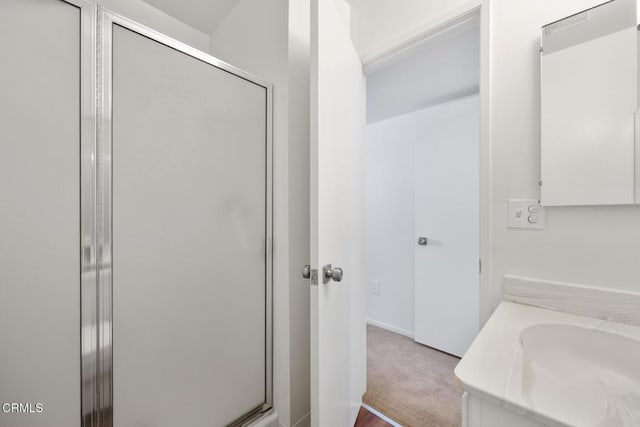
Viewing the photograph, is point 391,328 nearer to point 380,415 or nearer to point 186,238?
point 380,415

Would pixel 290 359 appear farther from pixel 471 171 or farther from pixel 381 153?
pixel 381 153

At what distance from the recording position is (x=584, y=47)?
0.82 meters

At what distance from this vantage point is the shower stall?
761 millimetres

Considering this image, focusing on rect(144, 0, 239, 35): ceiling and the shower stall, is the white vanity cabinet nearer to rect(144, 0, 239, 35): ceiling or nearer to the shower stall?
the shower stall

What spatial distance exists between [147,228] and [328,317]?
0.78m

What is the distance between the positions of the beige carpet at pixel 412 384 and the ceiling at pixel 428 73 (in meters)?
1.83

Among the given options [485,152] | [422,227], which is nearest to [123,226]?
[485,152]

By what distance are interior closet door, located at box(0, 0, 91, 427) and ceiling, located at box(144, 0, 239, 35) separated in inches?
38.7

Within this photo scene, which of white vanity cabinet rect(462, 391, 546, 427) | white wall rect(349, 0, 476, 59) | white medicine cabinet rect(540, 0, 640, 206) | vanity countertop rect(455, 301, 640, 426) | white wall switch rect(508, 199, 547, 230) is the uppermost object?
white wall rect(349, 0, 476, 59)

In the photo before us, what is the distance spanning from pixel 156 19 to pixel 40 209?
1.51 metres

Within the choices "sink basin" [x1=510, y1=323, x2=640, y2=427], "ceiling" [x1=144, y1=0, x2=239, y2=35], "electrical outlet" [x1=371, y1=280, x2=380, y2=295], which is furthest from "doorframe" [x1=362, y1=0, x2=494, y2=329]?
"electrical outlet" [x1=371, y1=280, x2=380, y2=295]

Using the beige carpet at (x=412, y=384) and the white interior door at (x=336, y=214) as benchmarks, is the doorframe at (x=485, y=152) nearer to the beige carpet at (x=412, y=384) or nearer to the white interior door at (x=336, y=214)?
the white interior door at (x=336, y=214)

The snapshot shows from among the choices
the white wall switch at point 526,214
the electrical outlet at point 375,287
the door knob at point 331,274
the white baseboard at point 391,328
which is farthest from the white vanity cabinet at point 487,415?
the electrical outlet at point 375,287

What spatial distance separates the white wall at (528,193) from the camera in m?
0.79
